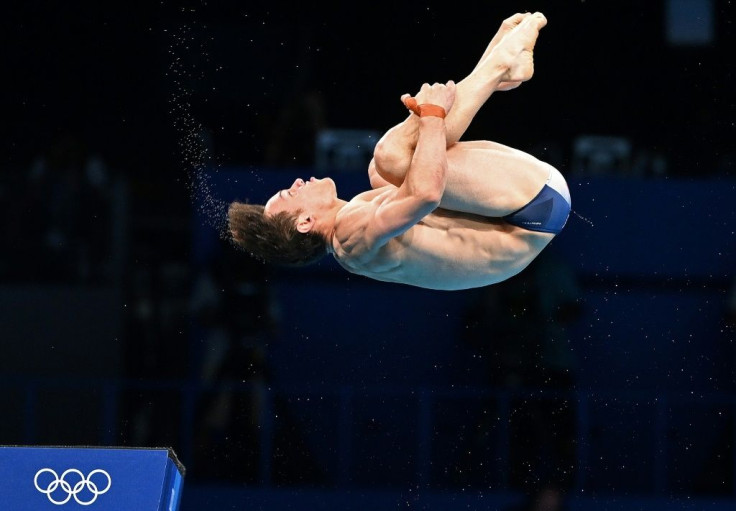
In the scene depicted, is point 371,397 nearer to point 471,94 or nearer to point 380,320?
point 380,320

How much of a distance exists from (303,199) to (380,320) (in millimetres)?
3009

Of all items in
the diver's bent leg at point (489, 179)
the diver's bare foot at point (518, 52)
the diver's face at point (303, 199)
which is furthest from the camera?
the diver's face at point (303, 199)

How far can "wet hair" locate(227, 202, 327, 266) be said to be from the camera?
4398 millimetres

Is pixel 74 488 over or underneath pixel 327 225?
Result: underneath

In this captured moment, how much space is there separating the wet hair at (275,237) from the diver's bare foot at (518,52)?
0.85 metres

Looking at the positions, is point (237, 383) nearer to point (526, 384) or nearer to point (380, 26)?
point (526, 384)

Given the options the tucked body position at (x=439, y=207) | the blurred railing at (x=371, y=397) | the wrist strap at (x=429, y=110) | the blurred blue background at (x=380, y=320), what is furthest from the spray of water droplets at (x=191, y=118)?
the wrist strap at (x=429, y=110)

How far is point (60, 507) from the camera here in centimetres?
421

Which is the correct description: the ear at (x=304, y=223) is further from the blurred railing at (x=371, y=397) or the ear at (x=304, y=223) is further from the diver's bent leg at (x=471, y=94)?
the blurred railing at (x=371, y=397)

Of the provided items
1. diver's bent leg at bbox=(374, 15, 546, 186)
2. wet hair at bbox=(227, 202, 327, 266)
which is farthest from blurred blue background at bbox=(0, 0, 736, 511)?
diver's bent leg at bbox=(374, 15, 546, 186)

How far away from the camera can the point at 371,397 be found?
23.9 ft

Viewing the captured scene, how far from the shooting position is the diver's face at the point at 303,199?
4.41m

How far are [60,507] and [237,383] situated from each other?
2.74 m

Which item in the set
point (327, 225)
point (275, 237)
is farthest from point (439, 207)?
point (275, 237)
